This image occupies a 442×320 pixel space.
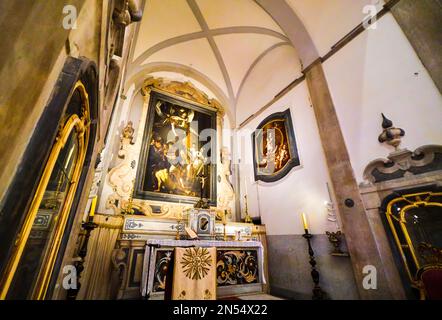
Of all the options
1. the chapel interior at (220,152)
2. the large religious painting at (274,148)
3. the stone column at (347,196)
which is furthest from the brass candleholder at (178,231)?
the stone column at (347,196)

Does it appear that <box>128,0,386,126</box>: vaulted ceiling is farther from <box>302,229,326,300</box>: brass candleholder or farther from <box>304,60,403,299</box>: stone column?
<box>302,229,326,300</box>: brass candleholder

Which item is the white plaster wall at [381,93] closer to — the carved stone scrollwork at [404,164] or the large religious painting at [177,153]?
the carved stone scrollwork at [404,164]

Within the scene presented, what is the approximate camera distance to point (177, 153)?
5.56m

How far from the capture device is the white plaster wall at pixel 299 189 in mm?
3797

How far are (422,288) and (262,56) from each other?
682 centimetres

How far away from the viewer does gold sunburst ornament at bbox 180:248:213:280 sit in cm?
226

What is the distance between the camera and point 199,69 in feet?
23.3

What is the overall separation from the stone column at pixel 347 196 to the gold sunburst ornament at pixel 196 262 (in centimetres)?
234

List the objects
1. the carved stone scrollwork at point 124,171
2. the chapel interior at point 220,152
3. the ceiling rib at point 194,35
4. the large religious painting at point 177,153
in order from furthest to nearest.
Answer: the ceiling rib at point 194,35
the large religious painting at point 177,153
the carved stone scrollwork at point 124,171
the chapel interior at point 220,152

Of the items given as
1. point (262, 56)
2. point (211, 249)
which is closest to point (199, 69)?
point (262, 56)

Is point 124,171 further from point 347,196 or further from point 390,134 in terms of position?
point 390,134

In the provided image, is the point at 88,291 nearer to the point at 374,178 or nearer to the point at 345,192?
the point at 345,192

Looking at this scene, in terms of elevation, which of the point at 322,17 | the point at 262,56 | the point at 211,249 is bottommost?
the point at 211,249

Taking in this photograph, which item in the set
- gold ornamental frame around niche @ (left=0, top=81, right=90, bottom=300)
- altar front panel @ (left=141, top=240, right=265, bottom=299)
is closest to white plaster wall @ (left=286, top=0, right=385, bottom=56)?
altar front panel @ (left=141, top=240, right=265, bottom=299)
